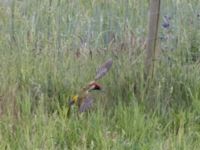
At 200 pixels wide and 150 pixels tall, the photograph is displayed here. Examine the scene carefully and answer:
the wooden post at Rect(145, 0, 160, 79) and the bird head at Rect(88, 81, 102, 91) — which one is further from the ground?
the wooden post at Rect(145, 0, 160, 79)

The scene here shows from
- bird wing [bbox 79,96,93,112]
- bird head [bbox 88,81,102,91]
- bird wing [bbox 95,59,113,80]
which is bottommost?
bird wing [bbox 79,96,93,112]

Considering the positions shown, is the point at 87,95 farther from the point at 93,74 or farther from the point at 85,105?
the point at 93,74

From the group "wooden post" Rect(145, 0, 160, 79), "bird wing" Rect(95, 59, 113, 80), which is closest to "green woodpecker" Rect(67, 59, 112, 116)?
"bird wing" Rect(95, 59, 113, 80)

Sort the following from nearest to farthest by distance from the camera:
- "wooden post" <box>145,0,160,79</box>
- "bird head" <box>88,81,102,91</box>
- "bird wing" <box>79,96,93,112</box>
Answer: "bird wing" <box>79,96,93,112</box>
"bird head" <box>88,81,102,91</box>
"wooden post" <box>145,0,160,79</box>

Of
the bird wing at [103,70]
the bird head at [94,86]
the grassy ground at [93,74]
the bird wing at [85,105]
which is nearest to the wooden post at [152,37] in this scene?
the grassy ground at [93,74]

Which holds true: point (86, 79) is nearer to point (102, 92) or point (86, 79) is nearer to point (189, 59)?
point (102, 92)

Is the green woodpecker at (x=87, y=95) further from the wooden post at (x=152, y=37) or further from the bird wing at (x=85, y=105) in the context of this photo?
the wooden post at (x=152, y=37)

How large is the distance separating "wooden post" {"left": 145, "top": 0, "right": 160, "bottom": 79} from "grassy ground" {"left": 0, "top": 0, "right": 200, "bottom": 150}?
52 mm

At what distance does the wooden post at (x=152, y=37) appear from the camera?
3.64 meters

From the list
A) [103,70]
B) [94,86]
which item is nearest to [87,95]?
[94,86]

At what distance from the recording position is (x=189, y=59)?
3.92m

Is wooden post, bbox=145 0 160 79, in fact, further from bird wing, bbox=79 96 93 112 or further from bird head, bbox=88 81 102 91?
bird wing, bbox=79 96 93 112

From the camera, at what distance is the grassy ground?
309 centimetres

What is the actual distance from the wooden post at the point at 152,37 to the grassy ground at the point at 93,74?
0.17 feet
